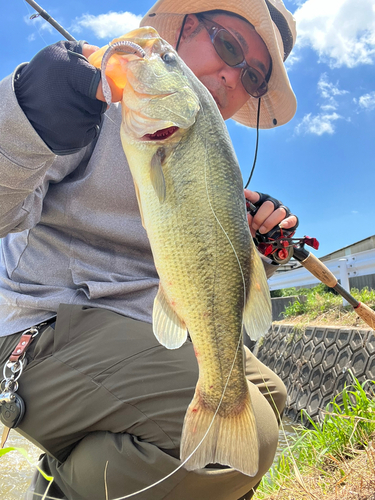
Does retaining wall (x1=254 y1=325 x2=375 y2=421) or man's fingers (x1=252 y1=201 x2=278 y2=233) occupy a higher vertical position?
man's fingers (x1=252 y1=201 x2=278 y2=233)

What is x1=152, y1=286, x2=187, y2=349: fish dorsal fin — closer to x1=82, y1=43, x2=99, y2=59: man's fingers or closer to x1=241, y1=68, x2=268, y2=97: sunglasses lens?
x1=82, y1=43, x2=99, y2=59: man's fingers

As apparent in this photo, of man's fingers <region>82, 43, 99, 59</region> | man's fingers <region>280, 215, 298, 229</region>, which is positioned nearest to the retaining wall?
man's fingers <region>280, 215, 298, 229</region>

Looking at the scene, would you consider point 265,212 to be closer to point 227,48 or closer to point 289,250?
point 289,250

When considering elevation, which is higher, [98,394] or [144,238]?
[144,238]

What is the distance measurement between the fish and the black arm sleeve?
99 millimetres

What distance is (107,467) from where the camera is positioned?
61.7 inches

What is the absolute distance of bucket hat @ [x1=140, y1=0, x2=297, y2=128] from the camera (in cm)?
265

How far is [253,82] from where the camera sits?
113 inches

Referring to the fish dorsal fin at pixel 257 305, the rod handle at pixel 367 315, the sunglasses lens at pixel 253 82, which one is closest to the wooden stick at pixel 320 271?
the rod handle at pixel 367 315

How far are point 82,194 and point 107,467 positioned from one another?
1.34m

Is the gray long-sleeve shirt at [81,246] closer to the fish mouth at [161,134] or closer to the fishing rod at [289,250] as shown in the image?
the fish mouth at [161,134]

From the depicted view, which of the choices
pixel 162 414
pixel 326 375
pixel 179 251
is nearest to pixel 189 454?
pixel 162 414

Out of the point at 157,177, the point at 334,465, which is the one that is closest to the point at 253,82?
the point at 157,177

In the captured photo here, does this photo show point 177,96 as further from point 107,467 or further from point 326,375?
point 326,375
